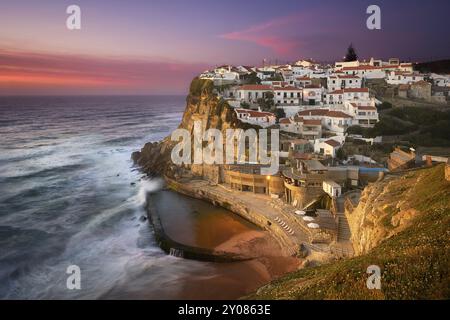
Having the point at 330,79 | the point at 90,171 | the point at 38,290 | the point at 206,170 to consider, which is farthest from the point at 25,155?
the point at 330,79

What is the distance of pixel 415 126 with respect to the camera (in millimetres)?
44469

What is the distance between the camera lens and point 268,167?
36906 millimetres

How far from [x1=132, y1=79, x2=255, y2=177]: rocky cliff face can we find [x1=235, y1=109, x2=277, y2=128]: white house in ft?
3.46

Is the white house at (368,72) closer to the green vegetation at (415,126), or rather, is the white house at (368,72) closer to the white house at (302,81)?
the white house at (302,81)

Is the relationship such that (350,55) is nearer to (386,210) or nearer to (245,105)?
(245,105)

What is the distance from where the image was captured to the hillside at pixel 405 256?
9578 millimetres

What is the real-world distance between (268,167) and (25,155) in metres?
46.6

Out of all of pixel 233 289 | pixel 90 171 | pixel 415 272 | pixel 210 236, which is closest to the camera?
pixel 415 272

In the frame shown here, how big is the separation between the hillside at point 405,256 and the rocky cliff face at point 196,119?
28.2 metres

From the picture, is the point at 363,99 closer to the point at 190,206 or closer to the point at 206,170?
the point at 206,170

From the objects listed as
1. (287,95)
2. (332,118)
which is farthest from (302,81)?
(332,118)

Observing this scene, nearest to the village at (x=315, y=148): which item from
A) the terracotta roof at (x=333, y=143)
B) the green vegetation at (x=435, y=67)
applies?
the terracotta roof at (x=333, y=143)

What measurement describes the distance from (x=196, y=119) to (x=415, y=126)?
28.3m

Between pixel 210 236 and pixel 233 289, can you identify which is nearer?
pixel 233 289
